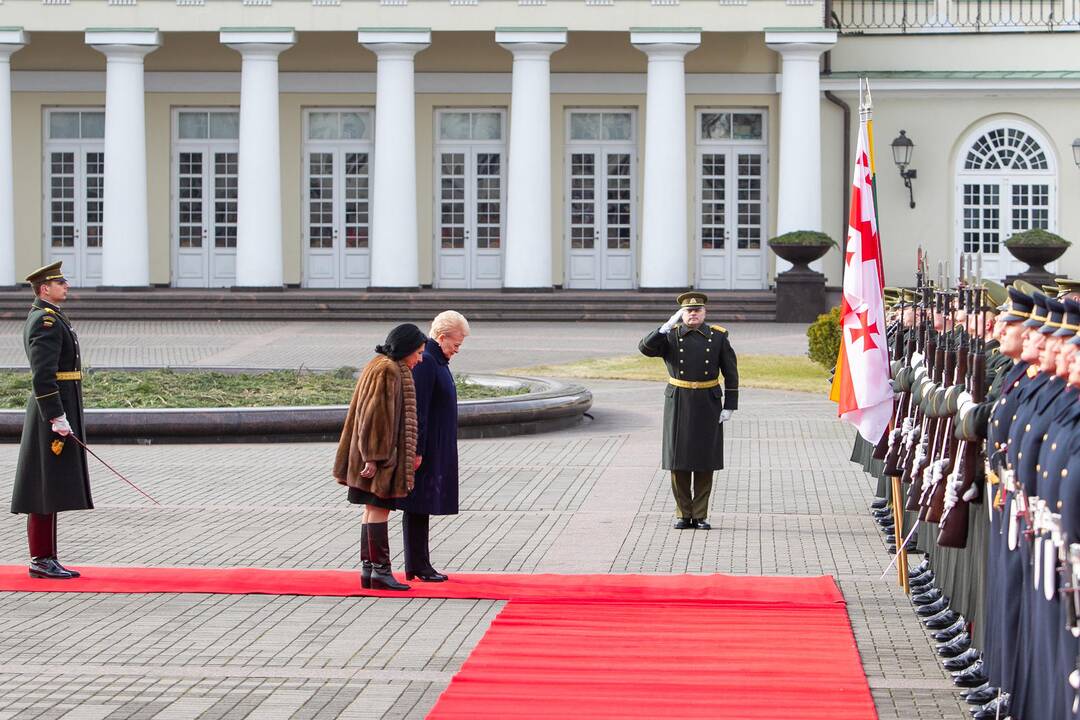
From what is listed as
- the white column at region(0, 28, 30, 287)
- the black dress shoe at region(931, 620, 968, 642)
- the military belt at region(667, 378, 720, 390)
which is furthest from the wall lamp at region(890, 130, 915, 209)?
the black dress shoe at region(931, 620, 968, 642)

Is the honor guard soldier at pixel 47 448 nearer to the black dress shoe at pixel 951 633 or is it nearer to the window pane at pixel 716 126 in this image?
the black dress shoe at pixel 951 633

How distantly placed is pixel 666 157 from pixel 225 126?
30.0 feet

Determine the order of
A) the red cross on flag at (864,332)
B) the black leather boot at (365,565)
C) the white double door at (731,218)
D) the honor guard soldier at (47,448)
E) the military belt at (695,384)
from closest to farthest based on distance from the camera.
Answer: the black leather boot at (365,565) < the honor guard soldier at (47,448) < the red cross on flag at (864,332) < the military belt at (695,384) < the white double door at (731,218)

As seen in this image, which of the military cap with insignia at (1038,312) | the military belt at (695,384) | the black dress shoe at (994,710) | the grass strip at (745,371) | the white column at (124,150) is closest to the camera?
the military cap with insignia at (1038,312)

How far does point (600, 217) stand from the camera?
Result: 36938 millimetres

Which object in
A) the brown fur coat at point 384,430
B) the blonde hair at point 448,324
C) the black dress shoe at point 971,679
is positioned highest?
the blonde hair at point 448,324

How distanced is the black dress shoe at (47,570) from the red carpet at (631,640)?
0.08m

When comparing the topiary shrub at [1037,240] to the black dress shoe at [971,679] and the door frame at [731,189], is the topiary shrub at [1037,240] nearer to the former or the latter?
the door frame at [731,189]

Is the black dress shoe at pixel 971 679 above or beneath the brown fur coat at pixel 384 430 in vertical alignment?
beneath

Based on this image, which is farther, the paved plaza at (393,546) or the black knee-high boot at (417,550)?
the black knee-high boot at (417,550)

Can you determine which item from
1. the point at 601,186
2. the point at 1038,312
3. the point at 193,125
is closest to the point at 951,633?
the point at 1038,312

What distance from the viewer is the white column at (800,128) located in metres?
34.2

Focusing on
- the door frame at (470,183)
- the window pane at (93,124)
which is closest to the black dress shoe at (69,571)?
the door frame at (470,183)

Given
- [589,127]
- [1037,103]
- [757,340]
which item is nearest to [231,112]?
[589,127]
